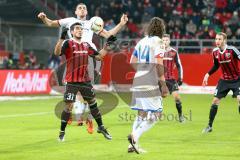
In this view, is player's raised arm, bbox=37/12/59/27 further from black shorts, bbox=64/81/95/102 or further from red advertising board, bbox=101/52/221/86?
red advertising board, bbox=101/52/221/86

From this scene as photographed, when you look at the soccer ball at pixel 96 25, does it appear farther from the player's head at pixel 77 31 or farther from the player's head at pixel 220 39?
the player's head at pixel 220 39

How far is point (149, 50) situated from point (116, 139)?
333 centimetres

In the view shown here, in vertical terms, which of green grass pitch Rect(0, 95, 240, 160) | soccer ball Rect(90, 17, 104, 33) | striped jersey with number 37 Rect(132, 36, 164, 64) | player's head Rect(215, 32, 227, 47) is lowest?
green grass pitch Rect(0, 95, 240, 160)

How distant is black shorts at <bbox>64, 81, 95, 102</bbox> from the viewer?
1352cm

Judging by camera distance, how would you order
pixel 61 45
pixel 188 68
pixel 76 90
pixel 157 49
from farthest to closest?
pixel 188 68
pixel 76 90
pixel 61 45
pixel 157 49

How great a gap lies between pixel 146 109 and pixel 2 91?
725 inches

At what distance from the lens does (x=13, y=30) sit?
40.8 meters

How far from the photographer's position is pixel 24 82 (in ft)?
98.6

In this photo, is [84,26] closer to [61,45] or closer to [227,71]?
[61,45]

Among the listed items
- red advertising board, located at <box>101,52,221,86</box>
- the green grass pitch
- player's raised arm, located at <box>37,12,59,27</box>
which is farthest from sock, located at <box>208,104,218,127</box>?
red advertising board, located at <box>101,52,221,86</box>

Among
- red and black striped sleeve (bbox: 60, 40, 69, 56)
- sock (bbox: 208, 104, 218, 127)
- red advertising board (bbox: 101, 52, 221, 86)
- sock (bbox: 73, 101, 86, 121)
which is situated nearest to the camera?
red and black striped sleeve (bbox: 60, 40, 69, 56)

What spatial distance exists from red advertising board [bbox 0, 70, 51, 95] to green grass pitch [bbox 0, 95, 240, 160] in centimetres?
715

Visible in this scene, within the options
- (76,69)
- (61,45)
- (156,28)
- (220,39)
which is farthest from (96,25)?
(156,28)

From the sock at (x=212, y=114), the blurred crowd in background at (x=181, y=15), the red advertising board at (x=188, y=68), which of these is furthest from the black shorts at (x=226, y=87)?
the blurred crowd in background at (x=181, y=15)
